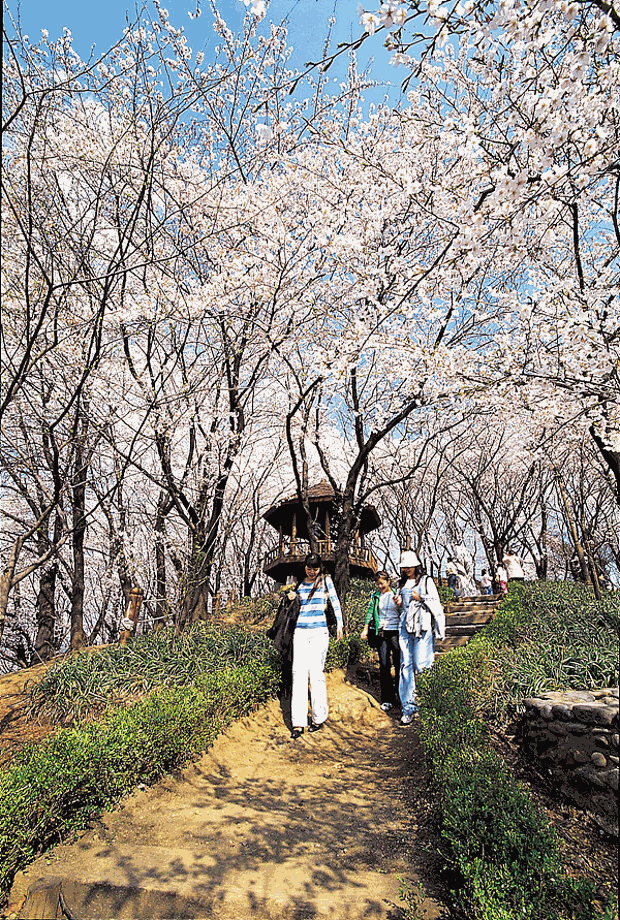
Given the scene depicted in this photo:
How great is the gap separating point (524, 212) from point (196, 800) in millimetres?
5697

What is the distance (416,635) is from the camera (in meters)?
6.39

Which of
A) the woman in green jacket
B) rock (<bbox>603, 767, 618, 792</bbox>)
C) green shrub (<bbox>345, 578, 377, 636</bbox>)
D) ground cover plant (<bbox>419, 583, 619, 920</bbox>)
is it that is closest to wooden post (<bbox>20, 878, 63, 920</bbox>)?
ground cover plant (<bbox>419, 583, 619, 920</bbox>)

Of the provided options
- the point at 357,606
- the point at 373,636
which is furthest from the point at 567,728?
the point at 357,606

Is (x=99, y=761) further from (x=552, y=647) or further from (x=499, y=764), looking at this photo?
(x=552, y=647)

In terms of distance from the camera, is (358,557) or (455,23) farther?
(358,557)

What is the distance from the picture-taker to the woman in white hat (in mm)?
6340

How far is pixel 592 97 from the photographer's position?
3695 millimetres

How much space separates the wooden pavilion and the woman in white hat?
30.3 ft

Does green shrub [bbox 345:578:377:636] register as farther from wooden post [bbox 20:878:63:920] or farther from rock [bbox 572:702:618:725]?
wooden post [bbox 20:878:63:920]

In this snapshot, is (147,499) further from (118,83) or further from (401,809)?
(401,809)

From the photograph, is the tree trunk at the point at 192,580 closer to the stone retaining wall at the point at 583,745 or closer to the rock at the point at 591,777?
the stone retaining wall at the point at 583,745

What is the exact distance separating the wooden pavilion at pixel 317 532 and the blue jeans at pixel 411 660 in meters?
9.27

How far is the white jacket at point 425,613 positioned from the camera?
6.37m

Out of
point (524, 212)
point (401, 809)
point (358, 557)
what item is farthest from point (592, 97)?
point (358, 557)
